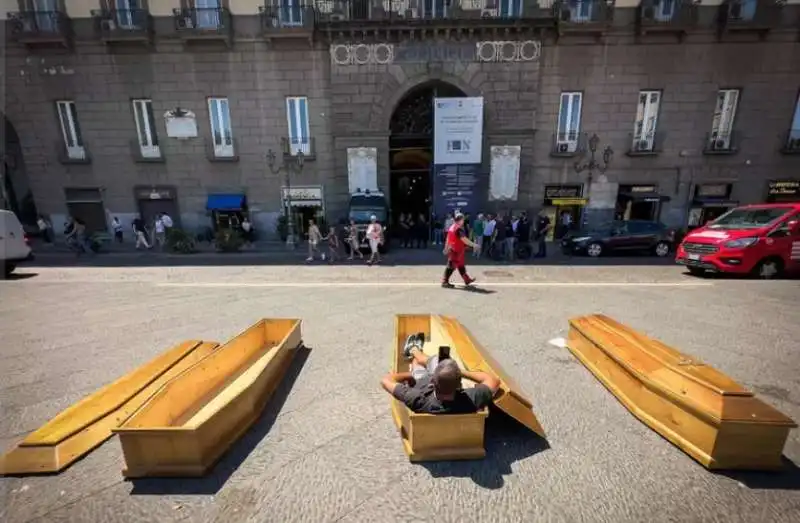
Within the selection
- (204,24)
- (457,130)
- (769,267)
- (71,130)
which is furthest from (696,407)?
(71,130)

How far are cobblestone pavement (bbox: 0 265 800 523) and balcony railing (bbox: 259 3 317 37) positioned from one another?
13.7 m

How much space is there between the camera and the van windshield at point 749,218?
29.5ft

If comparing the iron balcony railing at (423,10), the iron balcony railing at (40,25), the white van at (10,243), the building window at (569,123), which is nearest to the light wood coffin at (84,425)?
the white van at (10,243)

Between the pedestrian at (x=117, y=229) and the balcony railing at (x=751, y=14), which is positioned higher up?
the balcony railing at (x=751, y=14)

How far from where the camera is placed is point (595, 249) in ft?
44.8

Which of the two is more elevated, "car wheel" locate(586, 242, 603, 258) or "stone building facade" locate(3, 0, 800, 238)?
"stone building facade" locate(3, 0, 800, 238)

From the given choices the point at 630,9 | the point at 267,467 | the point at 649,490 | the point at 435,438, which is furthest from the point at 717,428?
the point at 630,9

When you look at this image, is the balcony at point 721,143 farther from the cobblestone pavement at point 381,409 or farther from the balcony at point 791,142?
the cobblestone pavement at point 381,409

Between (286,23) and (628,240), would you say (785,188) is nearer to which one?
(628,240)

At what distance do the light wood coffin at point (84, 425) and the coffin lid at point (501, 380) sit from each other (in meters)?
3.51

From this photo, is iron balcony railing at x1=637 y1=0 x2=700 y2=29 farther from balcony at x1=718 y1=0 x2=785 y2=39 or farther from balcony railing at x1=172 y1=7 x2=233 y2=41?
balcony railing at x1=172 y1=7 x2=233 y2=41

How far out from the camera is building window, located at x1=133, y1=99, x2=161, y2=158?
1720 cm

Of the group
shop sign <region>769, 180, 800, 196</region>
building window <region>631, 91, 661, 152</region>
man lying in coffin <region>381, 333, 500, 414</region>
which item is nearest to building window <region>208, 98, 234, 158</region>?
man lying in coffin <region>381, 333, 500, 414</region>

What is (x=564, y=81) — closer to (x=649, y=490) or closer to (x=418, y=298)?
(x=418, y=298)
